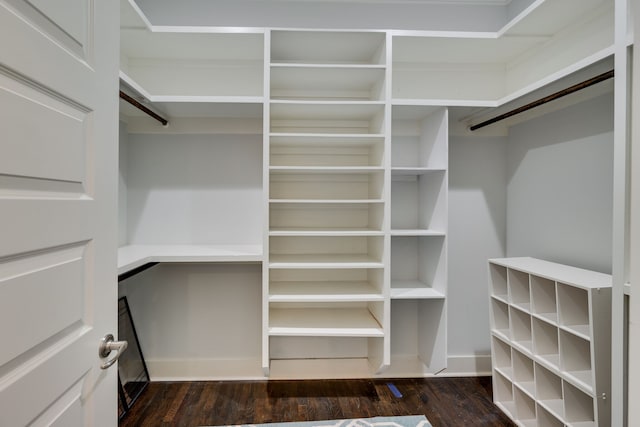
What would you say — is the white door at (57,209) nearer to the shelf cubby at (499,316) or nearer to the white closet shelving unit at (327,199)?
the white closet shelving unit at (327,199)

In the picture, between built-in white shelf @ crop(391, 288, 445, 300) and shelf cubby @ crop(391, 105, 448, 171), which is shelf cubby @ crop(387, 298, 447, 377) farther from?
shelf cubby @ crop(391, 105, 448, 171)

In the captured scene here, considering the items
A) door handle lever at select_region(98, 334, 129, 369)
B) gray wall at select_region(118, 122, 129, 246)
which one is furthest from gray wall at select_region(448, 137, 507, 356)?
gray wall at select_region(118, 122, 129, 246)

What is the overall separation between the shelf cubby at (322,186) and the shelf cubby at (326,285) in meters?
0.53

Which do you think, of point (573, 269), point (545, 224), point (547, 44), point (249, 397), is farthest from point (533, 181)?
point (249, 397)

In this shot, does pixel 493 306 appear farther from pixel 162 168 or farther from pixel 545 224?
pixel 162 168

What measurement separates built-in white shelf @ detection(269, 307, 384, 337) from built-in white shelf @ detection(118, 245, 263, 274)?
0.45 metres

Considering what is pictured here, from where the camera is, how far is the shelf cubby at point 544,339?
1.72m

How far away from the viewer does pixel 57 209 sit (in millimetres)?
665

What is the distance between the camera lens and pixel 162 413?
2006 mm

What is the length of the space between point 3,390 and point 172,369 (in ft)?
6.85

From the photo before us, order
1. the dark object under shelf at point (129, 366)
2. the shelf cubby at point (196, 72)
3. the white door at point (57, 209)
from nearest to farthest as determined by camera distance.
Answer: the white door at point (57, 209) → the dark object under shelf at point (129, 366) → the shelf cubby at point (196, 72)

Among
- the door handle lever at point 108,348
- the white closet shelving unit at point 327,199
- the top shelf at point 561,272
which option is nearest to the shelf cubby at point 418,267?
the white closet shelving unit at point 327,199

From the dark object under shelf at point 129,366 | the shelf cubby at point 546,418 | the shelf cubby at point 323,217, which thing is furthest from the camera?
the shelf cubby at point 323,217

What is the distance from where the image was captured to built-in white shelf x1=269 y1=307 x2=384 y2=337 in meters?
1.96
